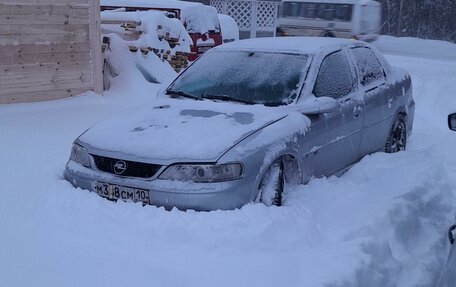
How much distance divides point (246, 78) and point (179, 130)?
1.09 m

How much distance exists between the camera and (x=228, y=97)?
5023 millimetres

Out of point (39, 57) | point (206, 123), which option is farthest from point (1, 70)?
point (206, 123)

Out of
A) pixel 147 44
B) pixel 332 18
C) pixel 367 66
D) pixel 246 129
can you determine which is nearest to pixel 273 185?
pixel 246 129

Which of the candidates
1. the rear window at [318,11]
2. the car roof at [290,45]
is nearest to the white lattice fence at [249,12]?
the rear window at [318,11]

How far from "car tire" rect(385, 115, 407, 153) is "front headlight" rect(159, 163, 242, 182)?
300 centimetres

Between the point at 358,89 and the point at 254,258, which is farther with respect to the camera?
the point at 358,89

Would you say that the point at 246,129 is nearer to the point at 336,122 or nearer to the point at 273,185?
the point at 273,185

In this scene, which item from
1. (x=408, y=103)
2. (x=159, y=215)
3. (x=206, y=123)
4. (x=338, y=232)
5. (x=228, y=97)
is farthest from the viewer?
(x=408, y=103)

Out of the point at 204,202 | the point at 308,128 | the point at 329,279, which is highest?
the point at 308,128

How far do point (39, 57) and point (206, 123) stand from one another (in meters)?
4.52

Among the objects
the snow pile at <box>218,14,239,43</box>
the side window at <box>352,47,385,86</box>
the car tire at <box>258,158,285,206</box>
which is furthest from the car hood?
the snow pile at <box>218,14,239,43</box>

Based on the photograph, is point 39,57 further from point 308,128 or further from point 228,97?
point 308,128

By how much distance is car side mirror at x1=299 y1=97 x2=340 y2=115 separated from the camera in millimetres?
4789

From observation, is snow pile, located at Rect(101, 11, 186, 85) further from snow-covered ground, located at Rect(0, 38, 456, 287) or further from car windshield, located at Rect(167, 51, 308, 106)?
snow-covered ground, located at Rect(0, 38, 456, 287)
